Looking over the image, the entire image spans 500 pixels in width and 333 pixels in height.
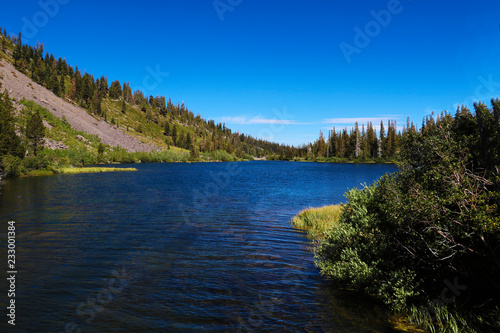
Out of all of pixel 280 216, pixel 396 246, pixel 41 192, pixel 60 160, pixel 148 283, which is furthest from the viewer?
pixel 60 160

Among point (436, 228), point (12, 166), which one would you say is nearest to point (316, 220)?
point (436, 228)

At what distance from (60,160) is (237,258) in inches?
2978

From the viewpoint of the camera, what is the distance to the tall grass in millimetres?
20656

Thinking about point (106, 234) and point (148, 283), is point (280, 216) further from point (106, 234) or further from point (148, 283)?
point (148, 283)

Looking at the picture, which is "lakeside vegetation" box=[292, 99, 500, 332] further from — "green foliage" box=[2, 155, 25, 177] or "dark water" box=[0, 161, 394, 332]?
"green foliage" box=[2, 155, 25, 177]

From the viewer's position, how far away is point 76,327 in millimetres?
8719

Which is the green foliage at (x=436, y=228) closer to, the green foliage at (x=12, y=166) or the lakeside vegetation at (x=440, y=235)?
the lakeside vegetation at (x=440, y=235)

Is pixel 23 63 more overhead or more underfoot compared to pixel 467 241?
more overhead

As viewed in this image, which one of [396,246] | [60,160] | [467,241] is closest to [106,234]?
[396,246]

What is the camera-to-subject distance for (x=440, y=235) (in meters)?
8.14

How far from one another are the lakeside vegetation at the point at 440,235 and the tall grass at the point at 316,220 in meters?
8.93

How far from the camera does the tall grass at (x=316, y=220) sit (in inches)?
813

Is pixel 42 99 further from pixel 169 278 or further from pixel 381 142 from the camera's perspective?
pixel 381 142

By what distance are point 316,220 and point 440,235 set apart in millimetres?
14356
